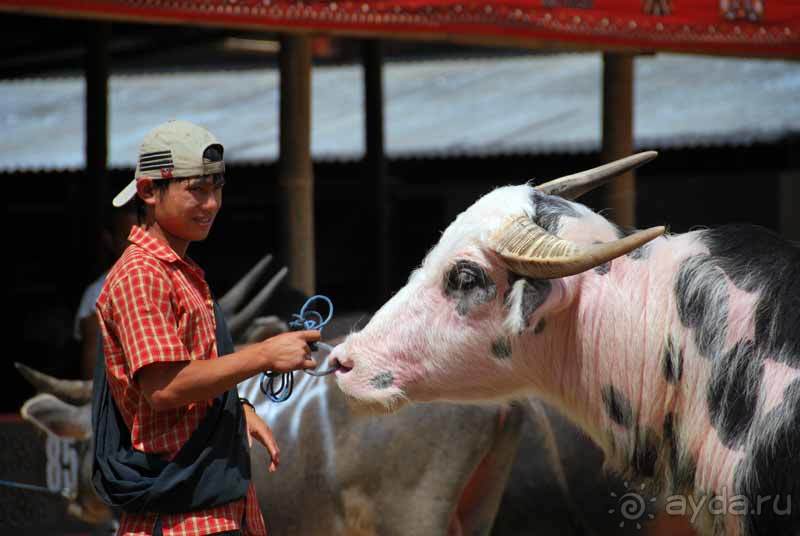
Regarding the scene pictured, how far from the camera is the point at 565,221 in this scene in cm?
307

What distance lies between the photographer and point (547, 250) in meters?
2.87

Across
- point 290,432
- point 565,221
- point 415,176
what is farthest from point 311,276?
point 415,176

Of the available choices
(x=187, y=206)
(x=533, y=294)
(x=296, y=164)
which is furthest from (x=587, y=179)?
(x=296, y=164)

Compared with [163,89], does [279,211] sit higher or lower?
lower

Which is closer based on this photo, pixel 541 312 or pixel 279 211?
pixel 541 312

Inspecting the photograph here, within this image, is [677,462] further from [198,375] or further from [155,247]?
[155,247]

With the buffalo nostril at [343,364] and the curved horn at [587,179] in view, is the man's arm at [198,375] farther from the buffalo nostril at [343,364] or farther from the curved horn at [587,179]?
the curved horn at [587,179]

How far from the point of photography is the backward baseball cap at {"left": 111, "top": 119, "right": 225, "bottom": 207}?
284 cm

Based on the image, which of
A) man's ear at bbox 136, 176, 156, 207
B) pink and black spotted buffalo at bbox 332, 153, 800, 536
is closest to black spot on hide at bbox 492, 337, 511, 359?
pink and black spotted buffalo at bbox 332, 153, 800, 536

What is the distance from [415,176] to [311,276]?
570cm

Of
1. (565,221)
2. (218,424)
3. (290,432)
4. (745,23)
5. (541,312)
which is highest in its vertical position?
(745,23)

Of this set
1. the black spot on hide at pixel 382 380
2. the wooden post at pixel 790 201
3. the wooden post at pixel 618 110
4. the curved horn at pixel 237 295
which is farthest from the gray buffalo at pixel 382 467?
the wooden post at pixel 790 201

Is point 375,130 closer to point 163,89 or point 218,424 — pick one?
point 163,89

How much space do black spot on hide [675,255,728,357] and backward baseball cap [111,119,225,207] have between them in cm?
121
